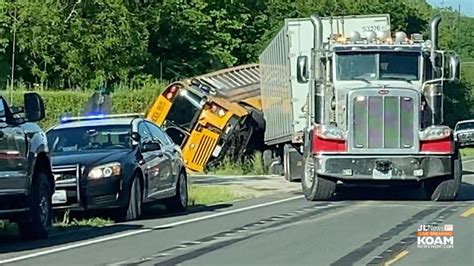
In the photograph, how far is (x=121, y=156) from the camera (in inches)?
720

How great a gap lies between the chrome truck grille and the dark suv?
8183mm

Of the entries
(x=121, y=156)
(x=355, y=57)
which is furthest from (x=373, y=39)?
(x=121, y=156)

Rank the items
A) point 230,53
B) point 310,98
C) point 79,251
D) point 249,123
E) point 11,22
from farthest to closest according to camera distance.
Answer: point 230,53 < point 11,22 < point 249,123 < point 310,98 < point 79,251

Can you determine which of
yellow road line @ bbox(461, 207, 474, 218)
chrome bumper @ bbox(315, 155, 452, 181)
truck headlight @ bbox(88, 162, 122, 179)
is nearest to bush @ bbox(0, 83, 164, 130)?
chrome bumper @ bbox(315, 155, 452, 181)

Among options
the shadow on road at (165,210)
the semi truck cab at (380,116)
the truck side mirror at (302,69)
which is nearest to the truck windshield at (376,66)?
the semi truck cab at (380,116)

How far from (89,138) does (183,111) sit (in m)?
14.8

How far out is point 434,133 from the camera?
2280cm

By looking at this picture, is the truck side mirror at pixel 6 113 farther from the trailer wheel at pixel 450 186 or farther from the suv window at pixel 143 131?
the trailer wheel at pixel 450 186

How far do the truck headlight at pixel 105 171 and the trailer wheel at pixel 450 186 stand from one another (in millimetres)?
7571

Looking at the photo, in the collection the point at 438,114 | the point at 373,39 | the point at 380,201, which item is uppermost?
the point at 373,39

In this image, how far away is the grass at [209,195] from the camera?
2347cm

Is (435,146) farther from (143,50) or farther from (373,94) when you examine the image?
(143,50)

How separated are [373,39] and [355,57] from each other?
613mm

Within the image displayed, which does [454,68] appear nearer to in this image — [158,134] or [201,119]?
[158,134]
